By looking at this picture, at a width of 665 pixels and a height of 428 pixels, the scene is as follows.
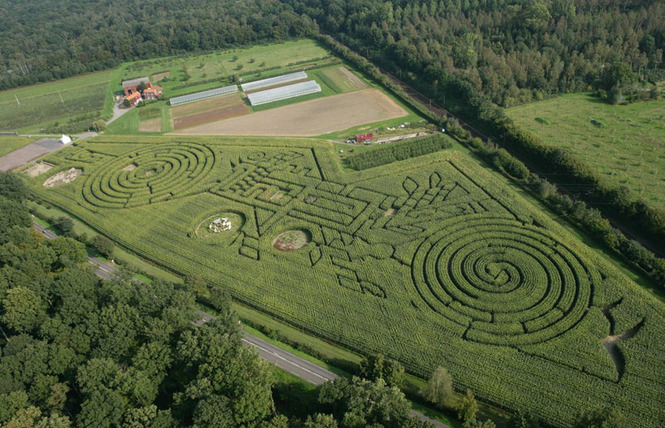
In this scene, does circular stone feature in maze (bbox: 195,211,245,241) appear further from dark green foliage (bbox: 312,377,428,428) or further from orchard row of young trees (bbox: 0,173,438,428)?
dark green foliage (bbox: 312,377,428,428)

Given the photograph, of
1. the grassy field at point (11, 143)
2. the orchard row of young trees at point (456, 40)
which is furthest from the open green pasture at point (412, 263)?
the orchard row of young trees at point (456, 40)

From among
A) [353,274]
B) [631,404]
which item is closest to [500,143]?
[353,274]

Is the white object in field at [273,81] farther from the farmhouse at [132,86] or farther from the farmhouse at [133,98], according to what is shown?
the farmhouse at [133,98]

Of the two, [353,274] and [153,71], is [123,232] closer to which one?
[353,274]

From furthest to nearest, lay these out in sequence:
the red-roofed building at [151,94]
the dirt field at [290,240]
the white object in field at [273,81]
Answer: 1. the white object in field at [273,81]
2. the red-roofed building at [151,94]
3. the dirt field at [290,240]

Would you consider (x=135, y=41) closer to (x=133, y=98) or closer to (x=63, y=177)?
(x=133, y=98)
